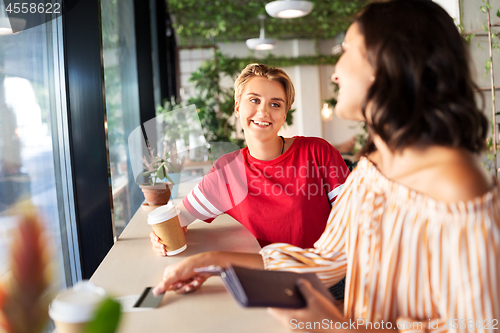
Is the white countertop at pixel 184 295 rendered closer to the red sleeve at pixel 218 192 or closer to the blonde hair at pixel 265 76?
the red sleeve at pixel 218 192

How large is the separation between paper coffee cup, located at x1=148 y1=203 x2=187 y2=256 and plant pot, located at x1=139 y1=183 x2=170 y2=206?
69 cm

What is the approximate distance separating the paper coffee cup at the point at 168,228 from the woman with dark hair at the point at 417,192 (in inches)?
23.1

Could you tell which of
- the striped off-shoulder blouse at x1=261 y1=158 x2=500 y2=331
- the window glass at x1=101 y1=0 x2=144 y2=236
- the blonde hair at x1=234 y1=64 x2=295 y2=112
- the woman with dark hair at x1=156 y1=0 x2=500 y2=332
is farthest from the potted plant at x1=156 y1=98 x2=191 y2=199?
the woman with dark hair at x1=156 y1=0 x2=500 y2=332

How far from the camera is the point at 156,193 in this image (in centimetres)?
195

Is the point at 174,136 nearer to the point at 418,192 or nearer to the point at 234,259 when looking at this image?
the point at 234,259

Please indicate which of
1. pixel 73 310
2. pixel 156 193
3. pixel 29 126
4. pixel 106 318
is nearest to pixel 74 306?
pixel 73 310

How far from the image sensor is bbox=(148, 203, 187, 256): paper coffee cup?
1.22m

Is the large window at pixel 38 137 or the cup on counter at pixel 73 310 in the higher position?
the large window at pixel 38 137

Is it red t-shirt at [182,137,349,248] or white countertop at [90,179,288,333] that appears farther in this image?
red t-shirt at [182,137,349,248]

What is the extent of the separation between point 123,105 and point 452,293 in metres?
2.66

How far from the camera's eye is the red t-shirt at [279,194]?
1.52m

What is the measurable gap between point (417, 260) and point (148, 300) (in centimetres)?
63

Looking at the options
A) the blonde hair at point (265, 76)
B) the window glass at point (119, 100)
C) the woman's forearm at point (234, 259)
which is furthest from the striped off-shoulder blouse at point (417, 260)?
the window glass at point (119, 100)

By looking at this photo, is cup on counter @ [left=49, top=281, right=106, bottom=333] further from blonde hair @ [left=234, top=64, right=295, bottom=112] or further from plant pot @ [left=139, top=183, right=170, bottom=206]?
plant pot @ [left=139, top=183, right=170, bottom=206]
